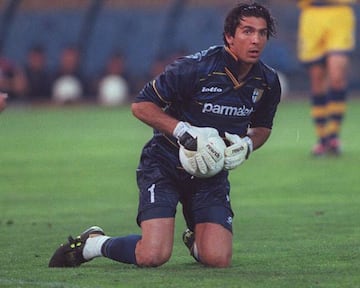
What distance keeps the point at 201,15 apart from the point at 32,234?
19209 millimetres

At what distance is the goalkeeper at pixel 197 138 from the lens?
8.04m

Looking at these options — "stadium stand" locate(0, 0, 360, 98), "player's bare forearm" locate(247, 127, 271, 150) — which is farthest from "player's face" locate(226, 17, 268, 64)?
"stadium stand" locate(0, 0, 360, 98)

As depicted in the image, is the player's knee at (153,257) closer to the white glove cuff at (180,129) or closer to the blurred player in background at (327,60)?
the white glove cuff at (180,129)

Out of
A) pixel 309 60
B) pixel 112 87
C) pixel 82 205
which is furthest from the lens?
pixel 112 87

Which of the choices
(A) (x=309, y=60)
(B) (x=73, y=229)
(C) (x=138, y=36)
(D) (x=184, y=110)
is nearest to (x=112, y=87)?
(C) (x=138, y=36)

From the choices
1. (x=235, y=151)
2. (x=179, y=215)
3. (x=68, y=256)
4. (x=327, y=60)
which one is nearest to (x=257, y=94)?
(x=235, y=151)

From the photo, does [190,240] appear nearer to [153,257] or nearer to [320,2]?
[153,257]

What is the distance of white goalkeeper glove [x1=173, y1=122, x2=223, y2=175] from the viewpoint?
7.95m

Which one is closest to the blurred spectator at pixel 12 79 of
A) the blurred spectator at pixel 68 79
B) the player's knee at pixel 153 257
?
the blurred spectator at pixel 68 79

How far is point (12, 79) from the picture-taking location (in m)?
26.0

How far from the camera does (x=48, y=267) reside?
8.15 m

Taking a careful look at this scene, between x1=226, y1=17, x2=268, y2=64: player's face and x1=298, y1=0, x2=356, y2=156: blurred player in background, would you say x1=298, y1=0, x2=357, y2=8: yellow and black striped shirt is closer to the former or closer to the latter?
x1=298, y1=0, x2=356, y2=156: blurred player in background

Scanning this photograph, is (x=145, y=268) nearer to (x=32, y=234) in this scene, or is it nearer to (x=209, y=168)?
(x=209, y=168)

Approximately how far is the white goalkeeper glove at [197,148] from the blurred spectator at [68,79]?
19.5 metres
